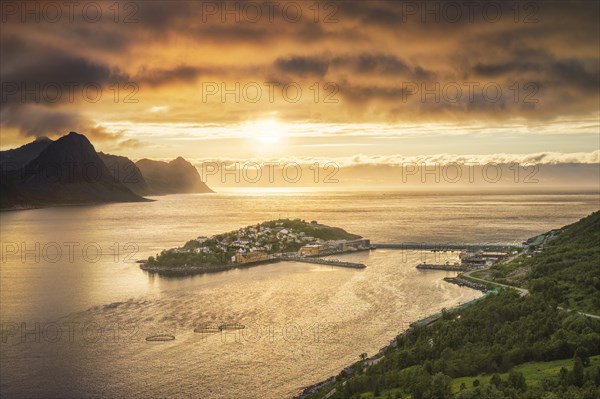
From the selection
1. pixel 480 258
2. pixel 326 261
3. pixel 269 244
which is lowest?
pixel 326 261

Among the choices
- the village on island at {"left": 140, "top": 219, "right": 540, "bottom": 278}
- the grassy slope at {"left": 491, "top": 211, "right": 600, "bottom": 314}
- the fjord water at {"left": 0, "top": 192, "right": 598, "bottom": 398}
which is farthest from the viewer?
the village on island at {"left": 140, "top": 219, "right": 540, "bottom": 278}

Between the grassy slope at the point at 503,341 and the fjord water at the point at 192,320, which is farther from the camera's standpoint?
the fjord water at the point at 192,320

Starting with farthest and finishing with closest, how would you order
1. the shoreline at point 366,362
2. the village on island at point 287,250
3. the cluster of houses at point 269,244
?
the cluster of houses at point 269,244 < the village on island at point 287,250 < the shoreline at point 366,362

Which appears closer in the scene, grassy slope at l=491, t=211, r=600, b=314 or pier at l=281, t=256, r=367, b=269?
grassy slope at l=491, t=211, r=600, b=314

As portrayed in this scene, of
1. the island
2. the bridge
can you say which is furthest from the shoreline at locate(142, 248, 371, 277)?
the bridge

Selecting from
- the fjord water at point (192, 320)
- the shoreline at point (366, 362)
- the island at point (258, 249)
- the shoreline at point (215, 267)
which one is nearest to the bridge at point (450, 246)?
the fjord water at point (192, 320)

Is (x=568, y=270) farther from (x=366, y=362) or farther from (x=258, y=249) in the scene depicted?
(x=258, y=249)

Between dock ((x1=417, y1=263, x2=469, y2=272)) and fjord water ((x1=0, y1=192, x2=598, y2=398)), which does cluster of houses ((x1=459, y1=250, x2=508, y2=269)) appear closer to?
dock ((x1=417, y1=263, x2=469, y2=272))

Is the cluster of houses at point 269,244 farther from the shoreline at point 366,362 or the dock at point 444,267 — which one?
the shoreline at point 366,362

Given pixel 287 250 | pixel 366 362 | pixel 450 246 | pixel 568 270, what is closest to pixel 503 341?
pixel 366 362
